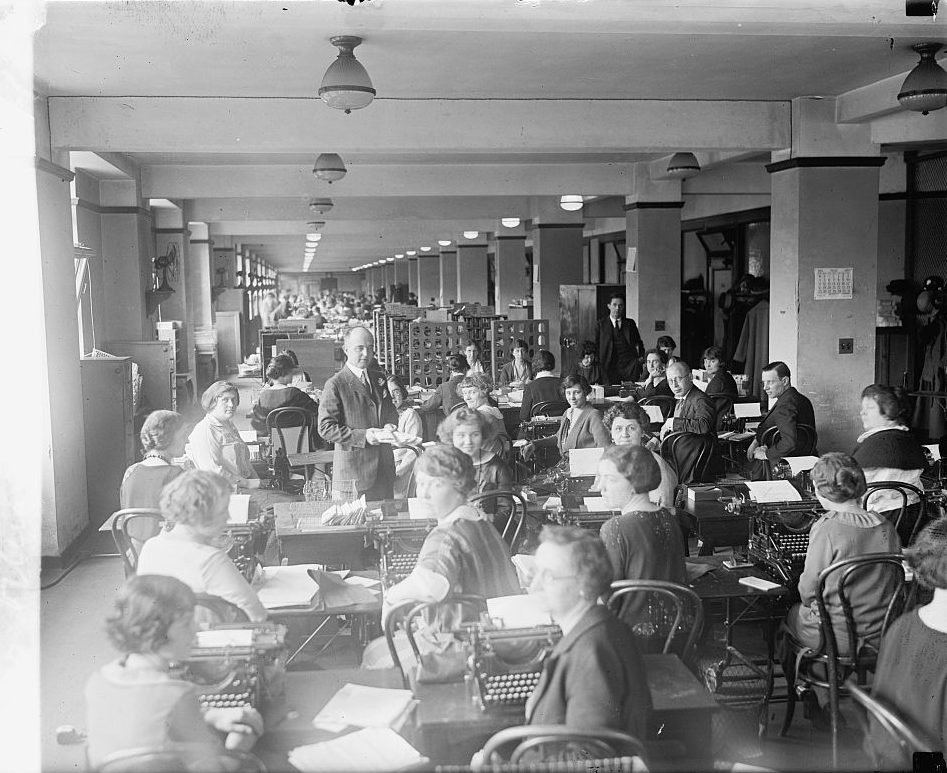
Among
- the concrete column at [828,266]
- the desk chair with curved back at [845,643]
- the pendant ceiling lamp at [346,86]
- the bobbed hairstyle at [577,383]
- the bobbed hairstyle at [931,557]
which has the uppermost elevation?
the pendant ceiling lamp at [346,86]

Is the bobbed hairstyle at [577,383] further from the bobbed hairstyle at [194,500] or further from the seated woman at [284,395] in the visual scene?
the bobbed hairstyle at [194,500]

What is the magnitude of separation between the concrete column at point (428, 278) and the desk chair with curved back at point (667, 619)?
23.0 meters

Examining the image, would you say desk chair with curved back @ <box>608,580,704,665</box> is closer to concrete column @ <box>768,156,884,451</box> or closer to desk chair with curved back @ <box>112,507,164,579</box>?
desk chair with curved back @ <box>112,507,164,579</box>

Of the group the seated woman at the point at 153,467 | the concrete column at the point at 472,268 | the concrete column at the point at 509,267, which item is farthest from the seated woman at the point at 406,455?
the concrete column at the point at 472,268

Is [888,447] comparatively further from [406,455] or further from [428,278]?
[428,278]

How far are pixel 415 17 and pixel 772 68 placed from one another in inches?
129

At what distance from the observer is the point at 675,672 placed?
294 cm

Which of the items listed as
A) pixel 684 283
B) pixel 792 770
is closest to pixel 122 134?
pixel 792 770

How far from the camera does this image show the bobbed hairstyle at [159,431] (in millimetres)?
4828

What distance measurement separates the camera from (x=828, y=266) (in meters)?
7.60

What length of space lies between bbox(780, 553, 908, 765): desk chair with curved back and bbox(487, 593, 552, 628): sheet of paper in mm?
1052

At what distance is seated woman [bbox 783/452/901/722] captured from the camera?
11.9 feet

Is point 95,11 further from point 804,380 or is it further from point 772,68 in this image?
point 804,380

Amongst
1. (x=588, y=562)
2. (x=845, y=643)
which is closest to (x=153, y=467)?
(x=588, y=562)
